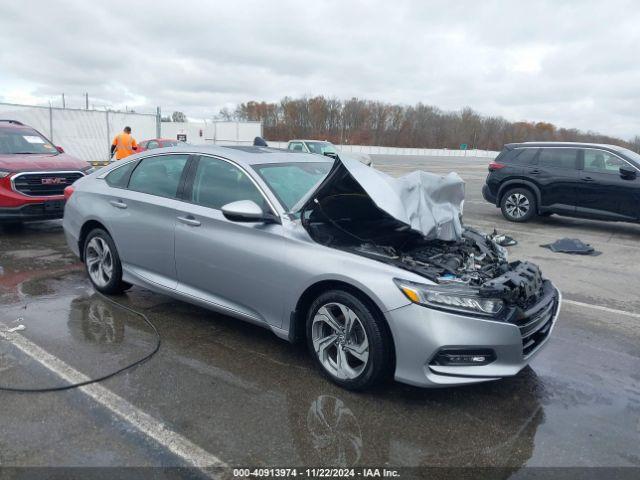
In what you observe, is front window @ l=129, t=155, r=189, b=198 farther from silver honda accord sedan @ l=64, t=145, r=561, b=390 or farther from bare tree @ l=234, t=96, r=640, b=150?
bare tree @ l=234, t=96, r=640, b=150

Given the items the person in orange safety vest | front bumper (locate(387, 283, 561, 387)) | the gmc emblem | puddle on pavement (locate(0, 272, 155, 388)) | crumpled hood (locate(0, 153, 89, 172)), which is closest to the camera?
front bumper (locate(387, 283, 561, 387))

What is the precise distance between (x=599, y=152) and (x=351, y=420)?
935 centimetres

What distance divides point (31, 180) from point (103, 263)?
381cm

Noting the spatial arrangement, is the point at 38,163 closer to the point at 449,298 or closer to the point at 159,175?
the point at 159,175

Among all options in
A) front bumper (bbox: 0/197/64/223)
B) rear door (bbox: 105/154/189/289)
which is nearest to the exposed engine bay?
rear door (bbox: 105/154/189/289)

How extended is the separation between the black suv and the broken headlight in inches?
321

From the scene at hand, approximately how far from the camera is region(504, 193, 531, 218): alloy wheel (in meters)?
11.1

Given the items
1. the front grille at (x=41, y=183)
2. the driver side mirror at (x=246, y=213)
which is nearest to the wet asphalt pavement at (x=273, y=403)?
the driver side mirror at (x=246, y=213)

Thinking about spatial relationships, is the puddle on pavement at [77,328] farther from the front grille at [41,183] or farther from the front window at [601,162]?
Result: the front window at [601,162]

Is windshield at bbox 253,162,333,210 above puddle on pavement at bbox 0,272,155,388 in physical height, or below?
above

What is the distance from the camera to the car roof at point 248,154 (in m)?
4.38

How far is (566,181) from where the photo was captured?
34.2ft

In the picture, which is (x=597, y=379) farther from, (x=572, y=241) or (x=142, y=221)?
(x=572, y=241)

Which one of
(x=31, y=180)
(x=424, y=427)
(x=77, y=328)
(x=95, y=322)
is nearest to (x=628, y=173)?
(x=424, y=427)
